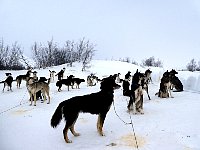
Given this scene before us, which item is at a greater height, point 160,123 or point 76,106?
point 76,106

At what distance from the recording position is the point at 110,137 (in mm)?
7785

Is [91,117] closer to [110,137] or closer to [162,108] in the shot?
[110,137]

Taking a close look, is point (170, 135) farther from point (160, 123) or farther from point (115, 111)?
point (115, 111)

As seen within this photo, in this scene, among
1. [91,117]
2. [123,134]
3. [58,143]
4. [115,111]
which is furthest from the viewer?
[115,111]

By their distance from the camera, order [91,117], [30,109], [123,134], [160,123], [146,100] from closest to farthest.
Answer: [123,134]
[160,123]
[91,117]
[30,109]
[146,100]

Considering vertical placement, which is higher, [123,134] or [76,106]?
[76,106]

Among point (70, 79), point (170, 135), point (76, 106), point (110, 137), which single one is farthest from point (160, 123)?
point (70, 79)

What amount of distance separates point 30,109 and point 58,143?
507 centimetres

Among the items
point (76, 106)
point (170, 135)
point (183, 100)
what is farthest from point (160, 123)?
point (183, 100)

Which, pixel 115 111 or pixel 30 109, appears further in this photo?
pixel 30 109

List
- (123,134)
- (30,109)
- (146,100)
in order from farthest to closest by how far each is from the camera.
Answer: (146,100) < (30,109) < (123,134)

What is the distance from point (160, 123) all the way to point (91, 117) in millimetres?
2285

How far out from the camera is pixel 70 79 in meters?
19.1

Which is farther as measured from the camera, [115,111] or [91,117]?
[115,111]
